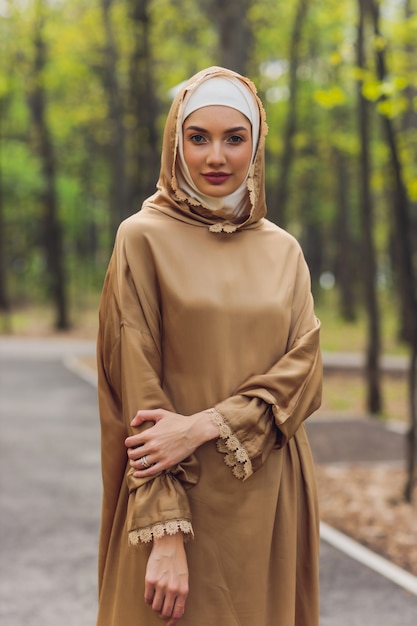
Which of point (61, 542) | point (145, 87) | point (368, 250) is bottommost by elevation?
point (61, 542)

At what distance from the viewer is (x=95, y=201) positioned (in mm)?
41250

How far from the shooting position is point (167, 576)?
2.19 metres

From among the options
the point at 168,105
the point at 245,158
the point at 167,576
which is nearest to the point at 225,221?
the point at 245,158

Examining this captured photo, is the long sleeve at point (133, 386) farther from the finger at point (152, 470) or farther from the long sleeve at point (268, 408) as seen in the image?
the long sleeve at point (268, 408)

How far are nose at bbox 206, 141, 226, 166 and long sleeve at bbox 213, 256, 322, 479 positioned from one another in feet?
1.77

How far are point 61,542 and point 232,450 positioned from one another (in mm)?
3994

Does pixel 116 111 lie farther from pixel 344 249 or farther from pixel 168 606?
pixel 168 606

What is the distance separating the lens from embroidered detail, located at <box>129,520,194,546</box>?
2168 mm

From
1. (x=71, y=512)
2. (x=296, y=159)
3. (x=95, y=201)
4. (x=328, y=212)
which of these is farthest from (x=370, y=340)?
(x=95, y=201)

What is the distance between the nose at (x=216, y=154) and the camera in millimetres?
2305

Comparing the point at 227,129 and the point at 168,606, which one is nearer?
the point at 168,606

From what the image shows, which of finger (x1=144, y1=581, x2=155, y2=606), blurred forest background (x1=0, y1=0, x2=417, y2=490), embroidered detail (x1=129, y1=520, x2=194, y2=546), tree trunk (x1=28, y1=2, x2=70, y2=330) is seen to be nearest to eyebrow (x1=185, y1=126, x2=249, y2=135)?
embroidered detail (x1=129, y1=520, x2=194, y2=546)

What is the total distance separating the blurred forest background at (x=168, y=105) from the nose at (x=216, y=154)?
4.14 metres

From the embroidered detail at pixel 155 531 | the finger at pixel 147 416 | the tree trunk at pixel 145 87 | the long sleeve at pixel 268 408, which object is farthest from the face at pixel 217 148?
the tree trunk at pixel 145 87
